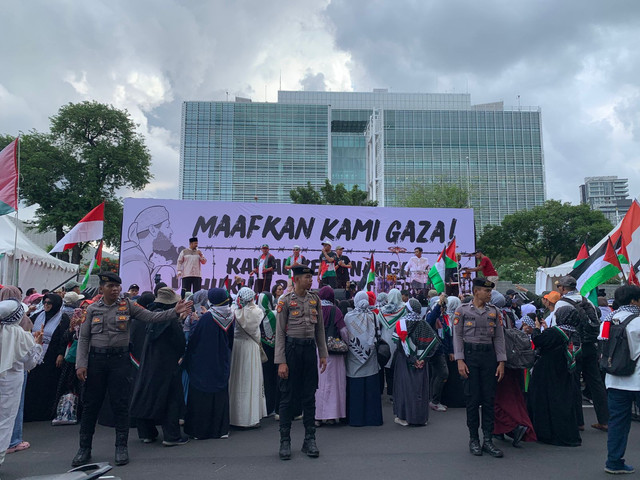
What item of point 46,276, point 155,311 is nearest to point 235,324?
point 155,311

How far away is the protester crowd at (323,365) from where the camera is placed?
486cm

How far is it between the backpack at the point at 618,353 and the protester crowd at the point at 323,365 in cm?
4

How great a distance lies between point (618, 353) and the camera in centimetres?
454

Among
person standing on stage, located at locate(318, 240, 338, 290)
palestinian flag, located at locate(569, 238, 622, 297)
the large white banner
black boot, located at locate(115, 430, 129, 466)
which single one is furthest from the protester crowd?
the large white banner

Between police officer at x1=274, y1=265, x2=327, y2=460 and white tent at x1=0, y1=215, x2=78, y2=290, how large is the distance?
37.4ft

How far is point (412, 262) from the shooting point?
13805mm

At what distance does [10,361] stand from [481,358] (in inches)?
184

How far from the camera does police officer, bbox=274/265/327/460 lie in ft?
17.1

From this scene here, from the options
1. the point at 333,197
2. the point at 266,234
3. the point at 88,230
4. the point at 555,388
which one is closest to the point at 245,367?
the point at 555,388

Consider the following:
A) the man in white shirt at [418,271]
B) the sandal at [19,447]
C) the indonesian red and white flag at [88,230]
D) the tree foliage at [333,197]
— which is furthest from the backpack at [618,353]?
the tree foliage at [333,197]

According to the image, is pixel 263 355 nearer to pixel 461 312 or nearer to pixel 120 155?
pixel 461 312

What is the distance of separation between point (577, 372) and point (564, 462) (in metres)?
1.55

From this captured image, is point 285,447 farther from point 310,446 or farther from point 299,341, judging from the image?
point 299,341

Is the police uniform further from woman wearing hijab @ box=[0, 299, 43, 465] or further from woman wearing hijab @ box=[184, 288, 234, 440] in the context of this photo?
woman wearing hijab @ box=[184, 288, 234, 440]
